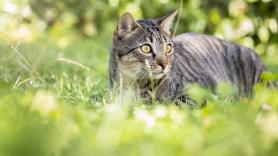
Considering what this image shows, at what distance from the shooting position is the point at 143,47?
4.17 meters

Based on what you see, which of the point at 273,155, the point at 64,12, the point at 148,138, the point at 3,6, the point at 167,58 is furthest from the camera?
the point at 64,12

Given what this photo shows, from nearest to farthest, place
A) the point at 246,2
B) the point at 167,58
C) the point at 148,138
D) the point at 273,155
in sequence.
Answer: the point at 273,155 < the point at 148,138 < the point at 167,58 < the point at 246,2

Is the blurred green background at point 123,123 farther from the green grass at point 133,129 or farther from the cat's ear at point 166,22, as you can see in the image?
the cat's ear at point 166,22

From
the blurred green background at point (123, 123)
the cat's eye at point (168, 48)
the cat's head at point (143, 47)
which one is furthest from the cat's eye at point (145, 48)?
the blurred green background at point (123, 123)

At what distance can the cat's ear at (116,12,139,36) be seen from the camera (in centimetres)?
418

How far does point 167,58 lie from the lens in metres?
4.15

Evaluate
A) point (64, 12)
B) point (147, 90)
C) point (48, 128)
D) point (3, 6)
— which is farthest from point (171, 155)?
point (64, 12)

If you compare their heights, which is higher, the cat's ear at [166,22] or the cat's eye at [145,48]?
the cat's ear at [166,22]

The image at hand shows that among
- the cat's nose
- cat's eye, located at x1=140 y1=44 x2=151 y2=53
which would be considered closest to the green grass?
the cat's nose

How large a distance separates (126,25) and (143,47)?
0.65 feet

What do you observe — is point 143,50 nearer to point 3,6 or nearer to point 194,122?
point 194,122

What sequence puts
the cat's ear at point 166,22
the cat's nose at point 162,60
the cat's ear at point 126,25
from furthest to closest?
the cat's ear at point 166,22 → the cat's ear at point 126,25 → the cat's nose at point 162,60

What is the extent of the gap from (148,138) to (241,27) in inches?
199

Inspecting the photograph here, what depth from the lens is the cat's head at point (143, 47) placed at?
4.09 metres
